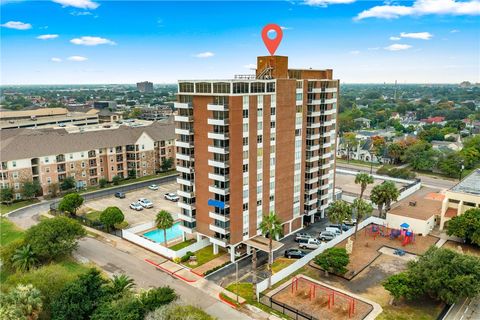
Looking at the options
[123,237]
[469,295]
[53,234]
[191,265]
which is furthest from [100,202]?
[469,295]

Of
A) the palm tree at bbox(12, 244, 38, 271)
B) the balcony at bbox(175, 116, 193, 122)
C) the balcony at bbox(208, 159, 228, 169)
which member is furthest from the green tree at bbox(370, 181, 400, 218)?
the palm tree at bbox(12, 244, 38, 271)

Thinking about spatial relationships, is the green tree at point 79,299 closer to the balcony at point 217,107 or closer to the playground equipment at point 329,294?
the playground equipment at point 329,294

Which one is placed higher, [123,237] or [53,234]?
[53,234]

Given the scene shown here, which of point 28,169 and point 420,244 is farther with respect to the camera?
point 28,169

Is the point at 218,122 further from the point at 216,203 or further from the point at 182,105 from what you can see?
the point at 216,203

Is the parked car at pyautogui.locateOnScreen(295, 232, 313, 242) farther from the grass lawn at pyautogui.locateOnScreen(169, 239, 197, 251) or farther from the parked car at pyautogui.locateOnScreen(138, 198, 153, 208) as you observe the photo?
the parked car at pyautogui.locateOnScreen(138, 198, 153, 208)

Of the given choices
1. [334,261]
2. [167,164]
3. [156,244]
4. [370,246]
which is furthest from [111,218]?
[370,246]

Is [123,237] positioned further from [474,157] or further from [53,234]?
[474,157]
